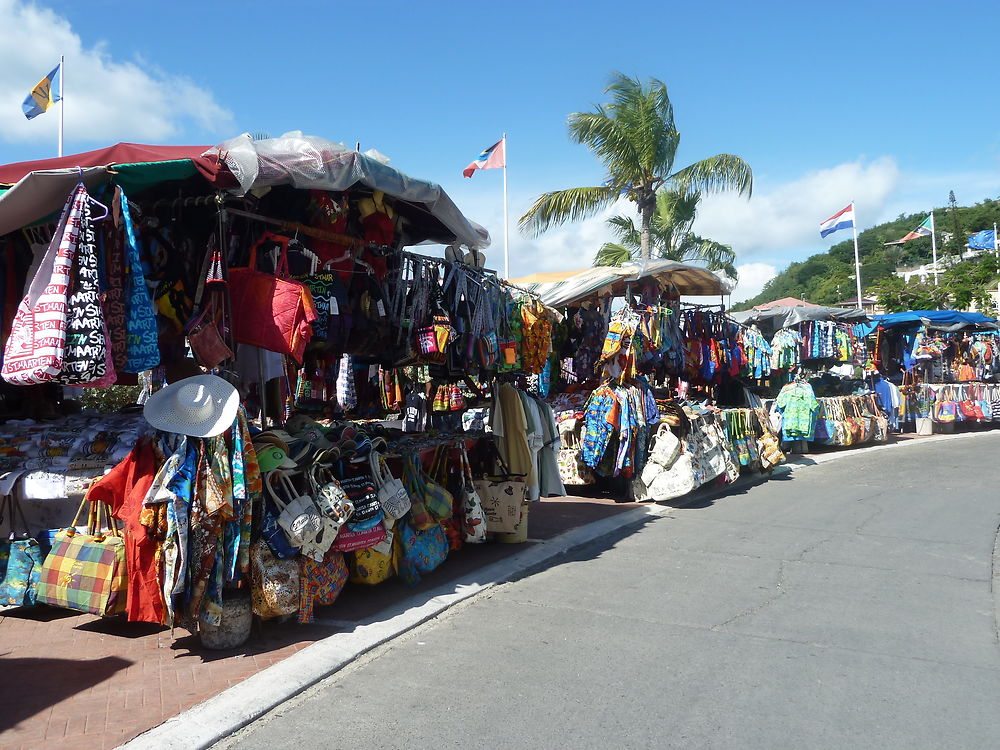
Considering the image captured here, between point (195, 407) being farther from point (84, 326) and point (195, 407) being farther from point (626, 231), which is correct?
point (626, 231)

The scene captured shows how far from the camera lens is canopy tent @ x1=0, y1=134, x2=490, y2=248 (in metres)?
4.71

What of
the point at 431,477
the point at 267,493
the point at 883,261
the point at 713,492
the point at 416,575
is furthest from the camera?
the point at 883,261

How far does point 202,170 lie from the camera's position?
5.01m

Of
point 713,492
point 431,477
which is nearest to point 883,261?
point 713,492

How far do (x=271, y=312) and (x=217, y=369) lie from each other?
531mm

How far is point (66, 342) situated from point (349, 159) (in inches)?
88.6

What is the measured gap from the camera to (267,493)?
17.1 ft

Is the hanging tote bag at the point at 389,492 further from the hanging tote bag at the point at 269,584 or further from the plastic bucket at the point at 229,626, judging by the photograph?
the plastic bucket at the point at 229,626

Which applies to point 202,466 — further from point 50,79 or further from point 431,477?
point 50,79

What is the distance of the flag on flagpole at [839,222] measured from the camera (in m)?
23.3

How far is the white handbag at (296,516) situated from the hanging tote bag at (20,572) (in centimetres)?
186

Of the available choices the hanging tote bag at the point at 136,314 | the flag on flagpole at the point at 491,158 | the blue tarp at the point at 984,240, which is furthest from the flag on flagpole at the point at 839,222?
the hanging tote bag at the point at 136,314

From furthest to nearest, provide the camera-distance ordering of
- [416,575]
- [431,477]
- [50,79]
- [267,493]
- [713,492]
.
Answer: [50,79]
[713,492]
[431,477]
[416,575]
[267,493]

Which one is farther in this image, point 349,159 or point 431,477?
point 431,477
